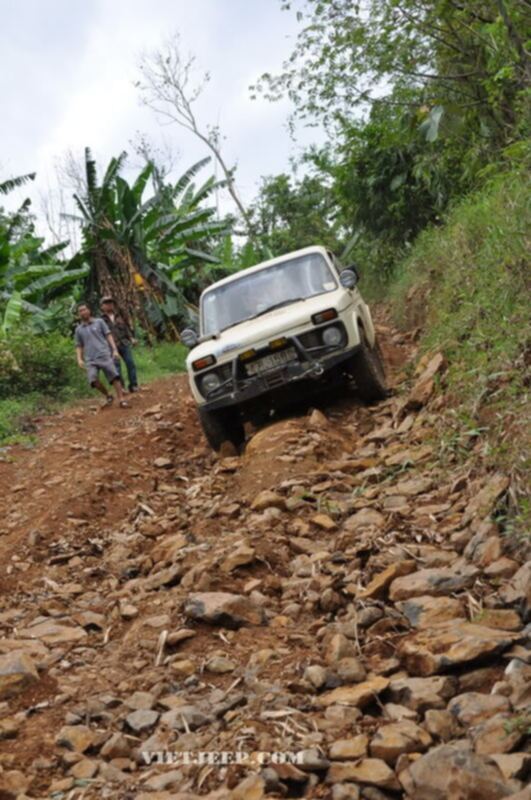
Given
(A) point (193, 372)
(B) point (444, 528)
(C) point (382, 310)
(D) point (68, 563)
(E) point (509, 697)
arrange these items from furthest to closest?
(C) point (382, 310), (A) point (193, 372), (D) point (68, 563), (B) point (444, 528), (E) point (509, 697)

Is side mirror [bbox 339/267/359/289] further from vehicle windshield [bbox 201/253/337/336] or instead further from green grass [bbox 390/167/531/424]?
green grass [bbox 390/167/531/424]

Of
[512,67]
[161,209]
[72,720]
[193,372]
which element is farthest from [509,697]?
[161,209]

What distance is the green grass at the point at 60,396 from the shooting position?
39.9ft

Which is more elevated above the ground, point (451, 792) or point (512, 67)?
point (512, 67)

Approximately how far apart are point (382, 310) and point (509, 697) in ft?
50.5

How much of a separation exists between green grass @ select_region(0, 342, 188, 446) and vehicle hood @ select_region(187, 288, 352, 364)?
434cm

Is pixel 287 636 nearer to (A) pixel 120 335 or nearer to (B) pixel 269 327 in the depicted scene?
(B) pixel 269 327

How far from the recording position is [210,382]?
769 centimetres

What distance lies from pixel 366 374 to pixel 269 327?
3.21ft

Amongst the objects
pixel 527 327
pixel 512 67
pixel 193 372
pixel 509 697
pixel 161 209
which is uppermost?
pixel 161 209

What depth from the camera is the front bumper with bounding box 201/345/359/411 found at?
24.2 ft

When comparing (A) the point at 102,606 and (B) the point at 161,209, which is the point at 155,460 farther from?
(B) the point at 161,209

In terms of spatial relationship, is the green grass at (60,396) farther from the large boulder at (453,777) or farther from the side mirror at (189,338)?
the large boulder at (453,777)

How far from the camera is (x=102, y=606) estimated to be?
15.5 feet
